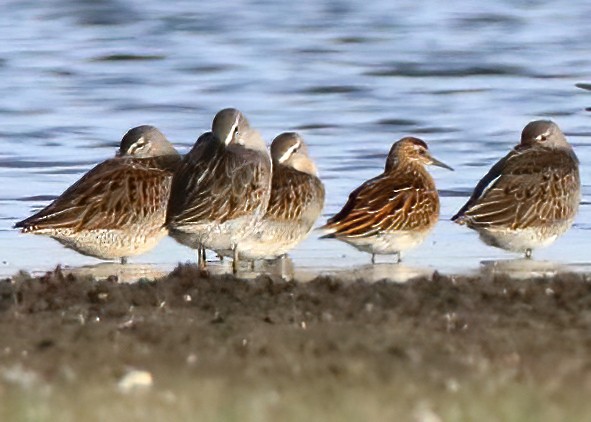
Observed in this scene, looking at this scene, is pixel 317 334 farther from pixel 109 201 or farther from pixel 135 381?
pixel 109 201

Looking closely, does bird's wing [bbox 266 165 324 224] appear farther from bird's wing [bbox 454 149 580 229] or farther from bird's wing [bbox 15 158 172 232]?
bird's wing [bbox 454 149 580 229]

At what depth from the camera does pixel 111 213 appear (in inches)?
515

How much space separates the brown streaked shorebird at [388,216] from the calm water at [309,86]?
0.81 ft

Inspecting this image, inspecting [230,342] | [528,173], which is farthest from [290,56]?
[230,342]

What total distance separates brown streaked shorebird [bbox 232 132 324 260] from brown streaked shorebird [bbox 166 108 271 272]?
22cm

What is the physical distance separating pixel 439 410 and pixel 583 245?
7.06m

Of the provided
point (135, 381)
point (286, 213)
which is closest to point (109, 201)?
point (286, 213)

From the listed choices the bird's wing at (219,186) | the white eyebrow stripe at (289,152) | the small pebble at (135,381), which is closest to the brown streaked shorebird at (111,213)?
the bird's wing at (219,186)

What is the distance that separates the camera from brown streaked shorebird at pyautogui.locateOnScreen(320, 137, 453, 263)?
1295 centimetres

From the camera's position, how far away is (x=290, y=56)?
1067 inches

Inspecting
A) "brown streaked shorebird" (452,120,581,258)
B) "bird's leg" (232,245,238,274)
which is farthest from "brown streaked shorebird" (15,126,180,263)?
"brown streaked shorebird" (452,120,581,258)

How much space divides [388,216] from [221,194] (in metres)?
1.45

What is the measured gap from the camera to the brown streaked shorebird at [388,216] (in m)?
12.9

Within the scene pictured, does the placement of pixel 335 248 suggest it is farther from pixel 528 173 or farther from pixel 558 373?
pixel 558 373
